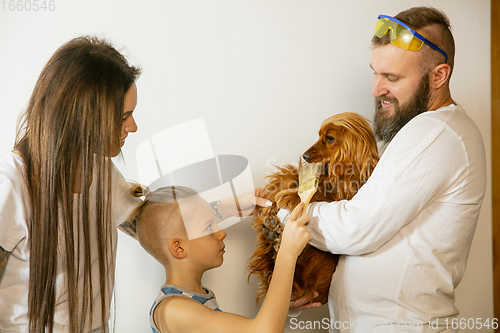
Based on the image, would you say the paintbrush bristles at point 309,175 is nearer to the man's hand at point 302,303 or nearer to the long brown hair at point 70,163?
the man's hand at point 302,303

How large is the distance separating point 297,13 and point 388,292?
1019 mm

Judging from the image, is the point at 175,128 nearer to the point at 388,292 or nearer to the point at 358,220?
the point at 358,220

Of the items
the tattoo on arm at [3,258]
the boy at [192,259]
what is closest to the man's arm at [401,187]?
the boy at [192,259]

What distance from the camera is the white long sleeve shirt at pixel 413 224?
917 mm

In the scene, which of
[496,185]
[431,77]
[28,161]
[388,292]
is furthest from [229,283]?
[496,185]

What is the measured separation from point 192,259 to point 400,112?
77 cm

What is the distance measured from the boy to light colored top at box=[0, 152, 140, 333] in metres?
0.16

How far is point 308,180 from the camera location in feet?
3.53

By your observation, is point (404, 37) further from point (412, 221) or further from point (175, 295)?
point (175, 295)

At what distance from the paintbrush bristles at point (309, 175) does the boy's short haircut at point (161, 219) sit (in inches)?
12.7

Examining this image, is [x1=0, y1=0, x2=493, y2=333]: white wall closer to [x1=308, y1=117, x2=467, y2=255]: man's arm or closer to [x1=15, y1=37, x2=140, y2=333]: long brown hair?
[x1=15, y1=37, x2=140, y2=333]: long brown hair

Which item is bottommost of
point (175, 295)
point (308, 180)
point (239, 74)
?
point (175, 295)

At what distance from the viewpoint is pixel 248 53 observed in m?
1.28

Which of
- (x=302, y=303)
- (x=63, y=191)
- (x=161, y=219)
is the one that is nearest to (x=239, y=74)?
(x=161, y=219)
